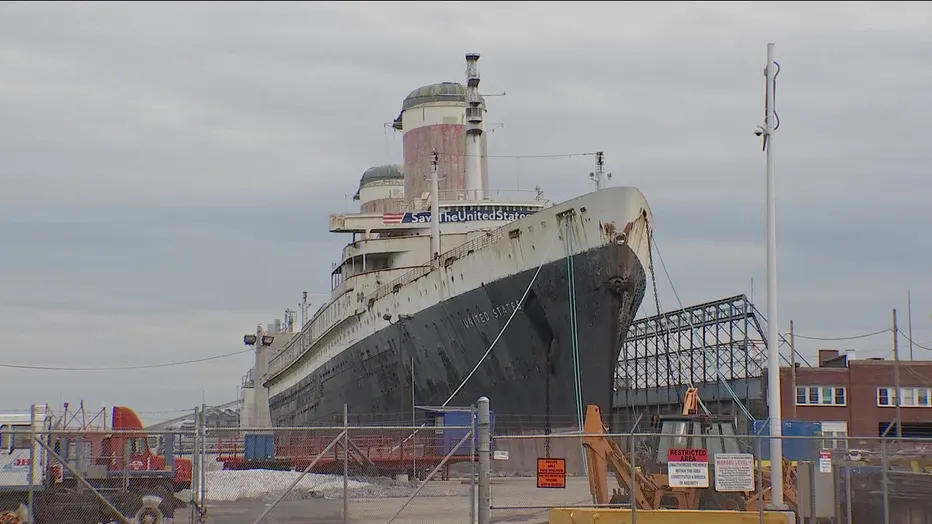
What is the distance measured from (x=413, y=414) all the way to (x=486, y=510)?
66.6 feet

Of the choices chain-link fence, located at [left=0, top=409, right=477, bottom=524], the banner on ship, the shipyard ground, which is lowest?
the shipyard ground

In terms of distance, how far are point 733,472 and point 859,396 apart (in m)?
45.3

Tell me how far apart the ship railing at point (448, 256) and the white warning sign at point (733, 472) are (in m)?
17.7

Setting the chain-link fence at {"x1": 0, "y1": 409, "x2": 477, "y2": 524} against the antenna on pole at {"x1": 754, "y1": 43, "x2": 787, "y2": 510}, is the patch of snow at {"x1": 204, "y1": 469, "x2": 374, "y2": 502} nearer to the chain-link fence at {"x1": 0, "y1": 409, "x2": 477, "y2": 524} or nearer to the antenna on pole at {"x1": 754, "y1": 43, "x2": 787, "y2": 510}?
the chain-link fence at {"x1": 0, "y1": 409, "x2": 477, "y2": 524}

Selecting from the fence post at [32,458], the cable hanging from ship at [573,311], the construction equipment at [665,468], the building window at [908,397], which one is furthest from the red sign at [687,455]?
the building window at [908,397]

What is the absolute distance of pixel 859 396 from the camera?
187 ft

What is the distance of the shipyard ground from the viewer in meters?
18.2

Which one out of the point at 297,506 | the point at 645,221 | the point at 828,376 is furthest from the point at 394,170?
the point at 297,506

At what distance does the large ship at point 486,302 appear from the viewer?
30578mm

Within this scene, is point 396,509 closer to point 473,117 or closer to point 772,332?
point 772,332

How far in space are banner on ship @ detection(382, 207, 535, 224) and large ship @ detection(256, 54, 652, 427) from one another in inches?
1.9

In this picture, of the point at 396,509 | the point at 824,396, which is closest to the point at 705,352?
the point at 824,396

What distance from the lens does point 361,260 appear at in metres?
44.8

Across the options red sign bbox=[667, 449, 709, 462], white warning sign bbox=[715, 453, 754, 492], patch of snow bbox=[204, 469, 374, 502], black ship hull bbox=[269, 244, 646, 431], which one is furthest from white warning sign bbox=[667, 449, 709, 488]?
black ship hull bbox=[269, 244, 646, 431]
